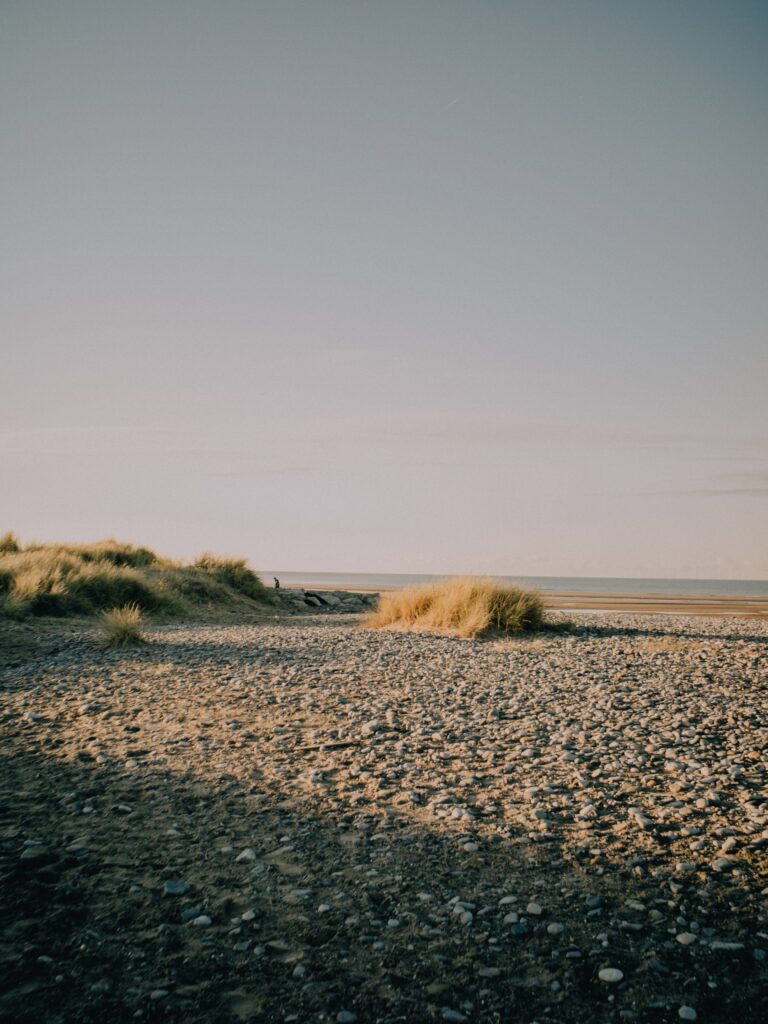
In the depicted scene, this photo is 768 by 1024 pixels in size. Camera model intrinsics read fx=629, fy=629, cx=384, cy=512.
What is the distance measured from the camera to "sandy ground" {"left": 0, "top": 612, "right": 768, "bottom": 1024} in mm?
2785

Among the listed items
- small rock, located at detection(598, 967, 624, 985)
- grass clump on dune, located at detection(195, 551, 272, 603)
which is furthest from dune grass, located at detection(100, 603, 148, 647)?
grass clump on dune, located at detection(195, 551, 272, 603)

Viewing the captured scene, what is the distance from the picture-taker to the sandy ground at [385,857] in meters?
2.79

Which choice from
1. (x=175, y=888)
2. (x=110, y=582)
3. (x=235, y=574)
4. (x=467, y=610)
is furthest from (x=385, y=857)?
(x=235, y=574)

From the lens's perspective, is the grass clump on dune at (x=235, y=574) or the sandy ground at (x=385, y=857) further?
the grass clump on dune at (x=235, y=574)

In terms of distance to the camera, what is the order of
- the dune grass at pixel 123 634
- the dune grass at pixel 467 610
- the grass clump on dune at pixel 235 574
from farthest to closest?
the grass clump on dune at pixel 235 574
the dune grass at pixel 467 610
the dune grass at pixel 123 634

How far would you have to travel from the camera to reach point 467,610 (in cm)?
1544

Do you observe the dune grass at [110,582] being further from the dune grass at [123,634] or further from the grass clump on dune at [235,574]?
the dune grass at [123,634]

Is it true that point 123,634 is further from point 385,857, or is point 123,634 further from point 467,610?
point 385,857

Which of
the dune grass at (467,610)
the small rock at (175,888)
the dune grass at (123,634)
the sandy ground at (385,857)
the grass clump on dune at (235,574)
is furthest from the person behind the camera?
the grass clump on dune at (235,574)

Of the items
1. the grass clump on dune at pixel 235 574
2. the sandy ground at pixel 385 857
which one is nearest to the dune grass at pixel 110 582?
the grass clump on dune at pixel 235 574

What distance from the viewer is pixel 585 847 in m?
4.07

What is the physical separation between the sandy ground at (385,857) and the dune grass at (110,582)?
36.0 feet

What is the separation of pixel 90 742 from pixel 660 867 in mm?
5306

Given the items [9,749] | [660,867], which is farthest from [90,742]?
[660,867]
